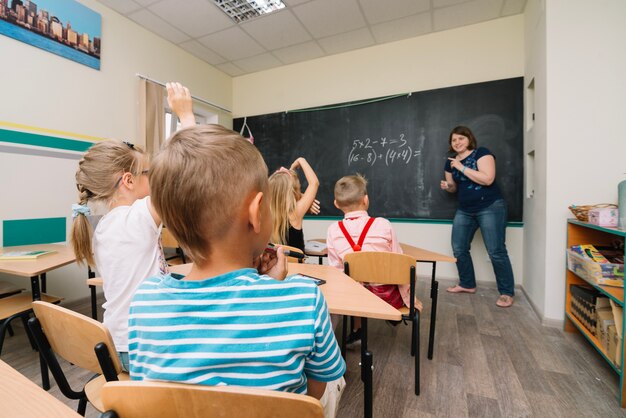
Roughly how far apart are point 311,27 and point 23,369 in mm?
3911

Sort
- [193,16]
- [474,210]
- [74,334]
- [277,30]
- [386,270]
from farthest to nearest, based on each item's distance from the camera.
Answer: [277,30], [193,16], [474,210], [386,270], [74,334]

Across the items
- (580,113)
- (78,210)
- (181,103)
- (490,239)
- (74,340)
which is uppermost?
(580,113)

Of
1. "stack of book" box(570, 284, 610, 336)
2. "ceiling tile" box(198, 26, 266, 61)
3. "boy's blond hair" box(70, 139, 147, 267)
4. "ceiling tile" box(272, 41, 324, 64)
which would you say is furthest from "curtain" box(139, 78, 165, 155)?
"stack of book" box(570, 284, 610, 336)

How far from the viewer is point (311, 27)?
11.4 ft

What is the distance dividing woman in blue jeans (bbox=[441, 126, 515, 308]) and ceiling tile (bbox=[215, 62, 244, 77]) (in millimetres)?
3261

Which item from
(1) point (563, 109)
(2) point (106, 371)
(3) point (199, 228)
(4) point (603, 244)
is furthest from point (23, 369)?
(1) point (563, 109)

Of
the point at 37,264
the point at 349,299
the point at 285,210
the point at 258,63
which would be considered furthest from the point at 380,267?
the point at 258,63

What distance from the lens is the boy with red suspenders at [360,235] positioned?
1712 mm

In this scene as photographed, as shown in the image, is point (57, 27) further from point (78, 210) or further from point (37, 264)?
point (78, 210)

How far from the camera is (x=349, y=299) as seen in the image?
113 centimetres

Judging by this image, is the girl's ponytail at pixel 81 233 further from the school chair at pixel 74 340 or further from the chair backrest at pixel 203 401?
the chair backrest at pixel 203 401

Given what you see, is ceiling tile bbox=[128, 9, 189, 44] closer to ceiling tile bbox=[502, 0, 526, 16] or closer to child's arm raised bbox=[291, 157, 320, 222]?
child's arm raised bbox=[291, 157, 320, 222]

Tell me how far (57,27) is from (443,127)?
12.9 ft

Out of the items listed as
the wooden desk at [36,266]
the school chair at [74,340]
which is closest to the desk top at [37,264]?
the wooden desk at [36,266]
